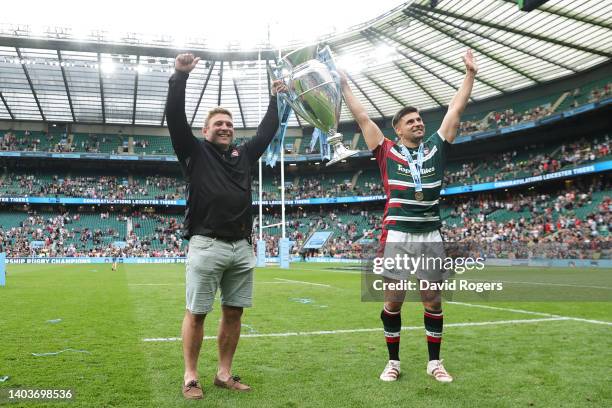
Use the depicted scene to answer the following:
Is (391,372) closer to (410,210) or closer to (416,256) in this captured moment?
(416,256)

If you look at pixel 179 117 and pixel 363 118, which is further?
pixel 363 118

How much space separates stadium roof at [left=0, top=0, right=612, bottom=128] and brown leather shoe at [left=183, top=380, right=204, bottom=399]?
23.6 meters

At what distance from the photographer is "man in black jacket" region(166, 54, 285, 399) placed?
333cm

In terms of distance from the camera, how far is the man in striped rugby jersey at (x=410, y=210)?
374cm

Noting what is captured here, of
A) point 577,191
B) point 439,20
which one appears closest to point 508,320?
point 439,20

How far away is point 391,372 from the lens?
12.1 feet

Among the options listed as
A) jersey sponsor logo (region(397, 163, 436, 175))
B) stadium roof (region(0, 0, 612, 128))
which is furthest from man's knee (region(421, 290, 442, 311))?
stadium roof (region(0, 0, 612, 128))

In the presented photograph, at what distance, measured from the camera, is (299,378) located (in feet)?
12.2

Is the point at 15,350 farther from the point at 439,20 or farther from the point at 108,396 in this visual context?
the point at 439,20

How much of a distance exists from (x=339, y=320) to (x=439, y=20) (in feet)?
88.1

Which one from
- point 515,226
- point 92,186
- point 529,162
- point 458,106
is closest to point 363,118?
point 458,106

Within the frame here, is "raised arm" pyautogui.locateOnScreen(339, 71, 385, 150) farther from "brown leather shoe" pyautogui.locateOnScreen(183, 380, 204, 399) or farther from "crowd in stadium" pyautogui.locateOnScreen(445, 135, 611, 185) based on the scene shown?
"crowd in stadium" pyautogui.locateOnScreen(445, 135, 611, 185)

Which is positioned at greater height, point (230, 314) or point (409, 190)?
point (409, 190)

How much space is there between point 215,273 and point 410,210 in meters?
1.56
